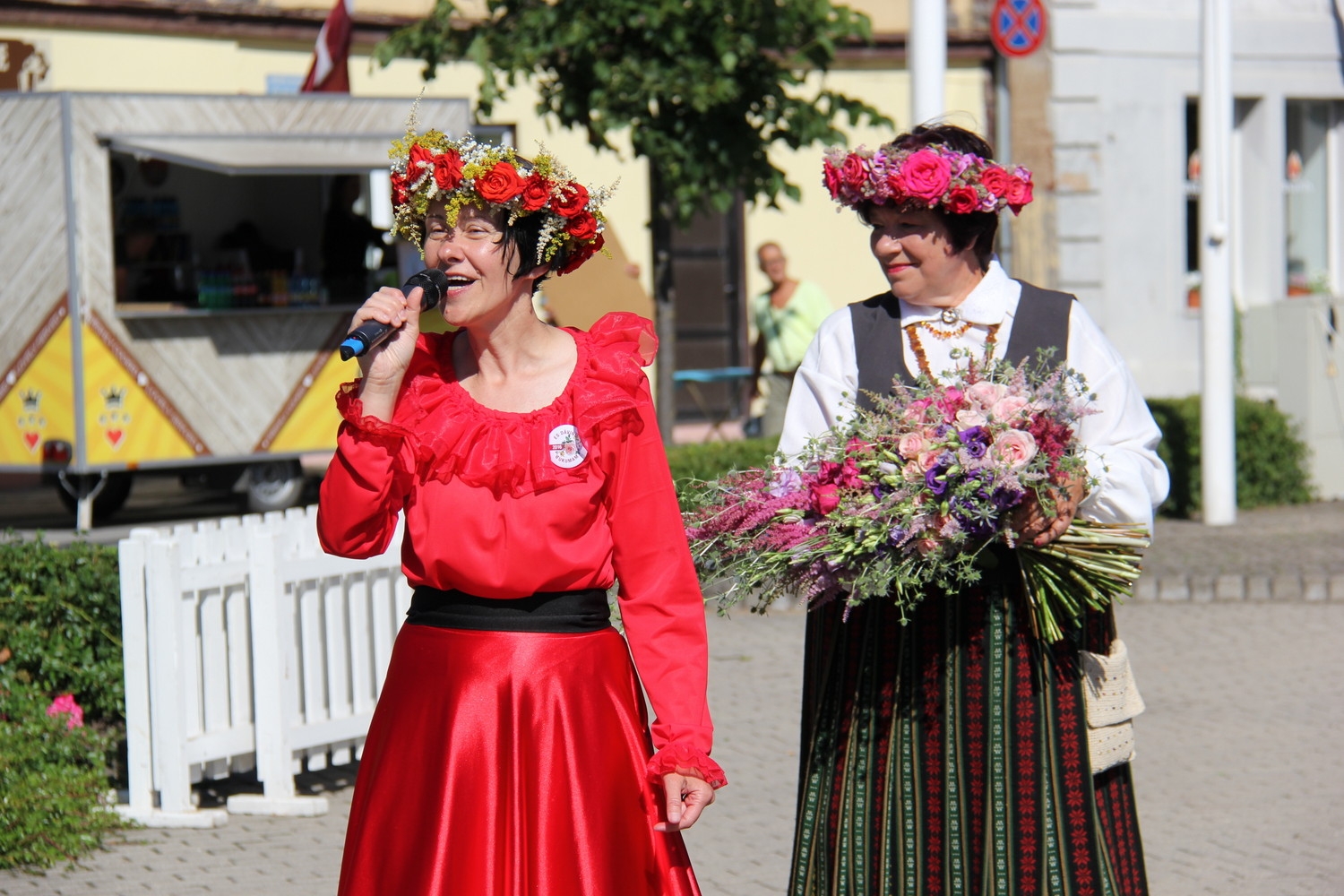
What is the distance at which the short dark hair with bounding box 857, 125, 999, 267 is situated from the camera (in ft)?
12.0

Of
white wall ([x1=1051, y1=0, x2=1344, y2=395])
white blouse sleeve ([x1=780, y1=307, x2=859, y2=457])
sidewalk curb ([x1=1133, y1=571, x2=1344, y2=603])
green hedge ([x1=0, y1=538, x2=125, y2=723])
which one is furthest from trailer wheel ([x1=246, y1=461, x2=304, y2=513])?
white blouse sleeve ([x1=780, y1=307, x2=859, y2=457])

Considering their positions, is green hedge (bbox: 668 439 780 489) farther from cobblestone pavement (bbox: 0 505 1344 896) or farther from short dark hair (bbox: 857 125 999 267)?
short dark hair (bbox: 857 125 999 267)

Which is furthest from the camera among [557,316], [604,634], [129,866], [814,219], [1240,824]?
[814,219]

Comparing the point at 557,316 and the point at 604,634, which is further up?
the point at 557,316

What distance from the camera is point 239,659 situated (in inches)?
224

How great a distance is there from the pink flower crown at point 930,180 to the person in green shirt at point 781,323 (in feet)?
30.1

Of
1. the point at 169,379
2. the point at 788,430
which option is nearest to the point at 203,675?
the point at 788,430

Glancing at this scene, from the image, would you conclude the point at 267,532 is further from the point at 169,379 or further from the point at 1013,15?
the point at 1013,15

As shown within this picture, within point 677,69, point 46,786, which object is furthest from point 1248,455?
point 46,786

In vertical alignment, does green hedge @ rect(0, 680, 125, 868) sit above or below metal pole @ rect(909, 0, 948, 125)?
below

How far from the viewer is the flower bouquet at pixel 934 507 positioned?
3205 millimetres

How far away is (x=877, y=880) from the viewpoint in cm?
352

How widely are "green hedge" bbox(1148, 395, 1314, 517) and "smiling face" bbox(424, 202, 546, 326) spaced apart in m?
9.90

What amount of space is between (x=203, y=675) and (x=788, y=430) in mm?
2763
